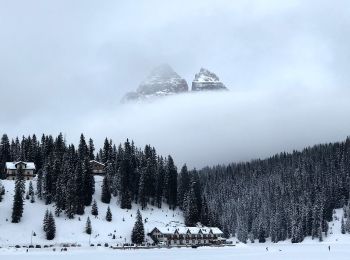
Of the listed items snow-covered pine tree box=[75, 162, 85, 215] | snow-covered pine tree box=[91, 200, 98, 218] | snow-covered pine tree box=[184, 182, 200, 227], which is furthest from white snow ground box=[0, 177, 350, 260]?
snow-covered pine tree box=[184, 182, 200, 227]

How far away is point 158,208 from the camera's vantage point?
643 feet

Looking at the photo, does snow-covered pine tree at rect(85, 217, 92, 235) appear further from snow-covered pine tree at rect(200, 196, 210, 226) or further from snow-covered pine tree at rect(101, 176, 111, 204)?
snow-covered pine tree at rect(200, 196, 210, 226)

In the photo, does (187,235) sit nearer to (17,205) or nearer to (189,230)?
(189,230)

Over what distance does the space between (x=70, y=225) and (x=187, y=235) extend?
3825cm

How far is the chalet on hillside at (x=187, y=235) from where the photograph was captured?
168 metres

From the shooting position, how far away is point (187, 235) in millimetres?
174500

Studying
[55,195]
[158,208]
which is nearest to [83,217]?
[55,195]

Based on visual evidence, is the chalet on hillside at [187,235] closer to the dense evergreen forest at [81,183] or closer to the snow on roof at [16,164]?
the dense evergreen forest at [81,183]

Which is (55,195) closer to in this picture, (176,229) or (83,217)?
(83,217)

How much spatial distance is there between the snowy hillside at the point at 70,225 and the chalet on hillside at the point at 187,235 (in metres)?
3.75

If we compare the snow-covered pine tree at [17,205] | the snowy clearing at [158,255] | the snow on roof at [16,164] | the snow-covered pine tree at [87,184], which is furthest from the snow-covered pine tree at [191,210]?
the snow-covered pine tree at [17,205]

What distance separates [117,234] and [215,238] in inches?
1452


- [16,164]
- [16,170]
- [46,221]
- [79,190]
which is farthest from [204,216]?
[16,164]

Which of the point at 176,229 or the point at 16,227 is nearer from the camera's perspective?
the point at 16,227
